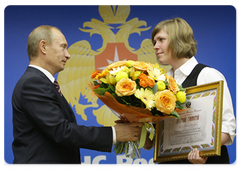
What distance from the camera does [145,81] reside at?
75.1 inches

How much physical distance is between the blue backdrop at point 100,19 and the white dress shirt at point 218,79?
79.6 inches

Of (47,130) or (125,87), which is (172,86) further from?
(47,130)

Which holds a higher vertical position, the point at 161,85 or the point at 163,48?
the point at 163,48

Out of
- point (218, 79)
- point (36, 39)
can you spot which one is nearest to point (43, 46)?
point (36, 39)

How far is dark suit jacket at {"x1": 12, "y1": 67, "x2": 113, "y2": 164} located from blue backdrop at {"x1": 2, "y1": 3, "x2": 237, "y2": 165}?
7.28 feet

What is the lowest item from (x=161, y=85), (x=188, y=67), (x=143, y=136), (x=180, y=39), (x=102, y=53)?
(x=143, y=136)

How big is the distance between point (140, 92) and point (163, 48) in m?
0.72

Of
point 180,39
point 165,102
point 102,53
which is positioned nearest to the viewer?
point 165,102

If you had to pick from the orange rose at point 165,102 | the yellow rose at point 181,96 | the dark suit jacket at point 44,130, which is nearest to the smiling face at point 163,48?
the yellow rose at point 181,96

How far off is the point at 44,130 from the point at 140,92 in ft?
2.07

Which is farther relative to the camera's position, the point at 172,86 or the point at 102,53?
the point at 102,53

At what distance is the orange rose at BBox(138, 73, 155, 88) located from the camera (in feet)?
6.23

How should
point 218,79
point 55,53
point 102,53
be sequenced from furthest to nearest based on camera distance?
1. point 102,53
2. point 55,53
3. point 218,79

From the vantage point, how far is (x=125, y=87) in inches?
74.4
